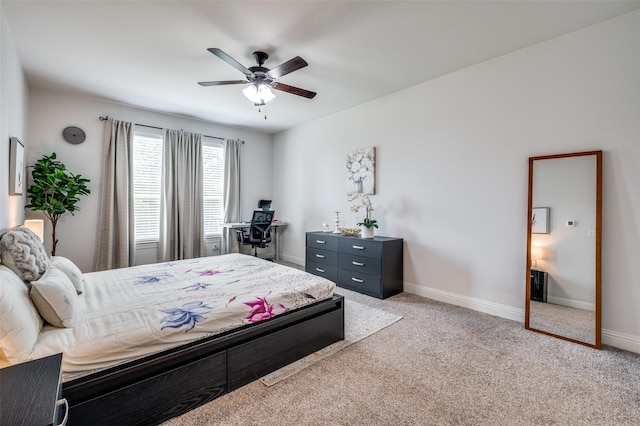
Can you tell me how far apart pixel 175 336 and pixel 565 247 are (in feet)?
10.5

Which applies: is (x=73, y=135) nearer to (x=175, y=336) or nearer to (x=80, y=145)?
(x=80, y=145)

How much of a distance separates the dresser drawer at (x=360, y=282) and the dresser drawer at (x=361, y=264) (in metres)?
0.05

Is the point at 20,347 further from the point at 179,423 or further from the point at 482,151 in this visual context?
the point at 482,151

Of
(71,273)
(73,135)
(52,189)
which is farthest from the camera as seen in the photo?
(73,135)

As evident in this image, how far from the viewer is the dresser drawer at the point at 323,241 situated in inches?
162

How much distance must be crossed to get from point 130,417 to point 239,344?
2.05 ft

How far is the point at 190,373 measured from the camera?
1.62 meters

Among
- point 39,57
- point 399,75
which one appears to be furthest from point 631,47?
point 39,57

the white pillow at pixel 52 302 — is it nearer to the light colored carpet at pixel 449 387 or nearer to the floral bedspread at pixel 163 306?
the floral bedspread at pixel 163 306

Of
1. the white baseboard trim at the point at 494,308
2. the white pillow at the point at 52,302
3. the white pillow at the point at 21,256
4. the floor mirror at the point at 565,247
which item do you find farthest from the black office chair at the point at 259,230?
the floor mirror at the point at 565,247

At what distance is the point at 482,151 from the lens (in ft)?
10.2

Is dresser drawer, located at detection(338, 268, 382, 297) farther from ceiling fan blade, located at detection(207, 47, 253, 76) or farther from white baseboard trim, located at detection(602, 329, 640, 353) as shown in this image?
ceiling fan blade, located at detection(207, 47, 253, 76)

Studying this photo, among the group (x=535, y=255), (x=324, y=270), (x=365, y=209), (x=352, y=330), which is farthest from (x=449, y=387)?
(x=365, y=209)

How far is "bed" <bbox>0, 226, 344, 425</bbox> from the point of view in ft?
4.52
